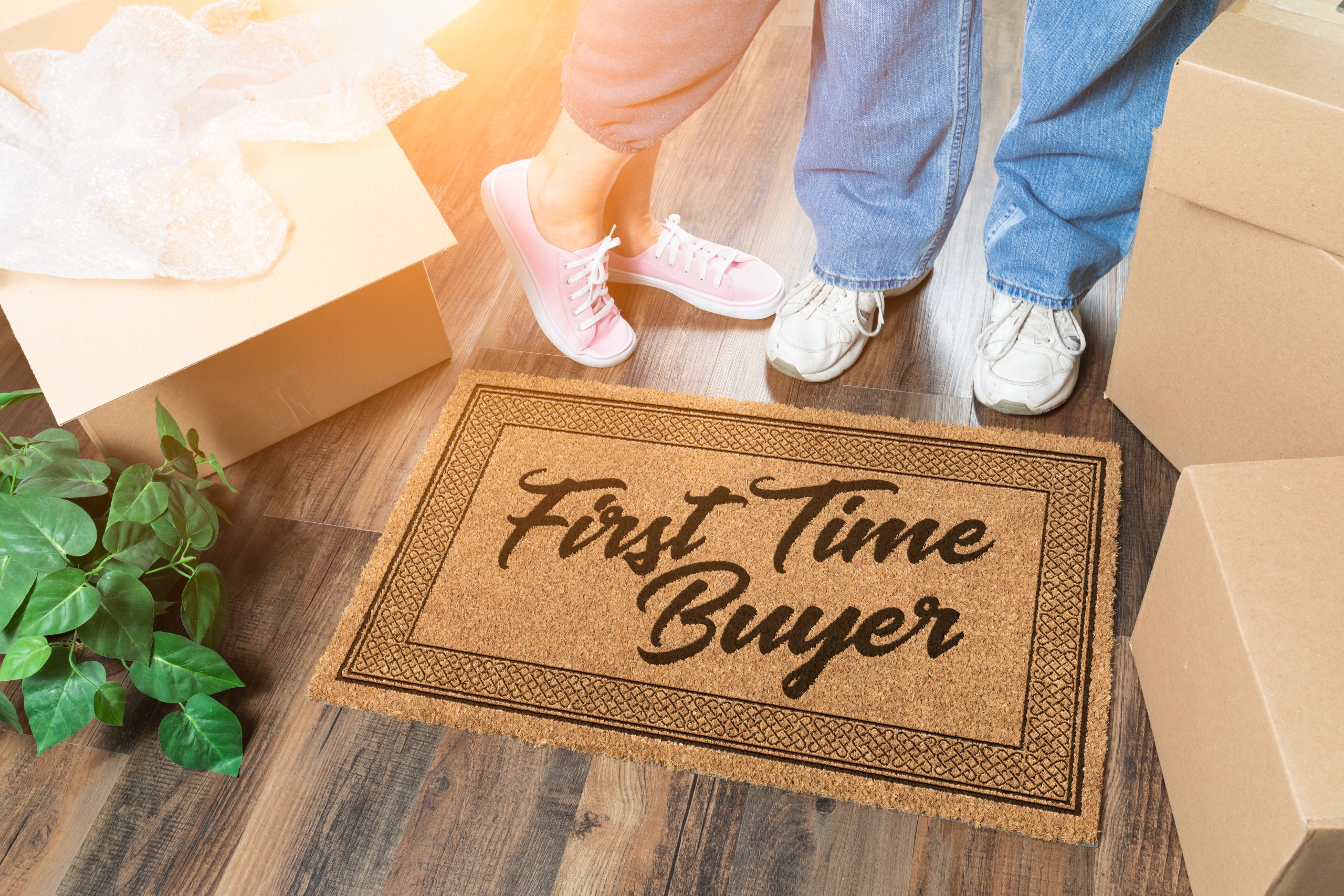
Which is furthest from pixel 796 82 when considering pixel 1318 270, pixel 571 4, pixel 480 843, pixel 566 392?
pixel 480 843

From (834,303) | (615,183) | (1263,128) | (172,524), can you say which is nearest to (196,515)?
(172,524)

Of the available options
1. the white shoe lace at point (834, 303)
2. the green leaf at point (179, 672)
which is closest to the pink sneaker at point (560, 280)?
the white shoe lace at point (834, 303)

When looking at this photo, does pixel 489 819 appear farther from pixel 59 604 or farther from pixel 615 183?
pixel 615 183

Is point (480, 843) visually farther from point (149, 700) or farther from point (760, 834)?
point (149, 700)

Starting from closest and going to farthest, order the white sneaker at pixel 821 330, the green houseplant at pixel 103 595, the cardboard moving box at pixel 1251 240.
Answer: the cardboard moving box at pixel 1251 240
the green houseplant at pixel 103 595
the white sneaker at pixel 821 330

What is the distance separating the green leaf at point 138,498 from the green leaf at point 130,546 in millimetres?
11

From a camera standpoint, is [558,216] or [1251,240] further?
[558,216]

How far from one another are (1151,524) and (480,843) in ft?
2.51

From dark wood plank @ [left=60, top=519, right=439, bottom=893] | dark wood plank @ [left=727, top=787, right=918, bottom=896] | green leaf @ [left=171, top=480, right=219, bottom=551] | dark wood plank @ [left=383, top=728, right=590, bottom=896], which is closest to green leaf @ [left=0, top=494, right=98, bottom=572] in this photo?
green leaf @ [left=171, top=480, right=219, bottom=551]

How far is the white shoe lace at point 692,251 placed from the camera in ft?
4.15

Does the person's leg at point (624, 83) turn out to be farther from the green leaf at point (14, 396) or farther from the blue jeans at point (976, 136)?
the green leaf at point (14, 396)

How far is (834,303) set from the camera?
1173 mm

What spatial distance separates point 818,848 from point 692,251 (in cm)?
77

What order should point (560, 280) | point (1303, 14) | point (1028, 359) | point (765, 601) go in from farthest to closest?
point (560, 280), point (1028, 359), point (765, 601), point (1303, 14)
